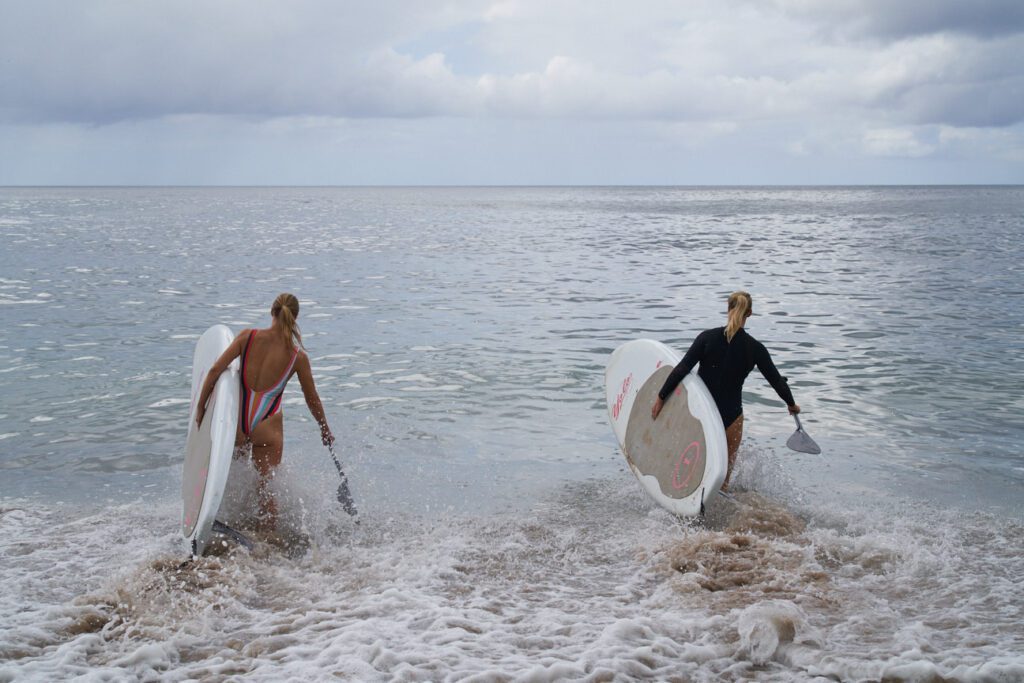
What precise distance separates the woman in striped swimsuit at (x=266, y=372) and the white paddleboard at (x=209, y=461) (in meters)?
0.10

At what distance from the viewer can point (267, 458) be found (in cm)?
674

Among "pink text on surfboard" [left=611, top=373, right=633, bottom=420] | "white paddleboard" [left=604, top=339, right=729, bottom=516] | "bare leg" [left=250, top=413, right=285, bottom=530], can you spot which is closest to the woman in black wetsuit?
"white paddleboard" [left=604, top=339, right=729, bottom=516]

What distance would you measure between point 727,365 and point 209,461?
410 centimetres

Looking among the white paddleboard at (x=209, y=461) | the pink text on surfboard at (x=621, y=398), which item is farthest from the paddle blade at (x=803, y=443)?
the white paddleboard at (x=209, y=461)

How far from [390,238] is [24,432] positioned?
33262 mm

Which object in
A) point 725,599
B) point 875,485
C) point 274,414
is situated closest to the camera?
point 725,599

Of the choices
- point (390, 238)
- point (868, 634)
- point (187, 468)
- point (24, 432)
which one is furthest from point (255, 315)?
point (390, 238)

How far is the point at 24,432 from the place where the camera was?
31.4 feet

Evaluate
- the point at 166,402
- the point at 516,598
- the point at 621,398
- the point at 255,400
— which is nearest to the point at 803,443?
the point at 621,398

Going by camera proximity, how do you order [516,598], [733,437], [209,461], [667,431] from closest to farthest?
[516,598]
[209,461]
[733,437]
[667,431]

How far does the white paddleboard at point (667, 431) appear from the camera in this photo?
22.6ft

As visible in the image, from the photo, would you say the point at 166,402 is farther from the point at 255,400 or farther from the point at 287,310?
the point at 287,310

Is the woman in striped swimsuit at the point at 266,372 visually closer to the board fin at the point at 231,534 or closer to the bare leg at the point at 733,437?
the board fin at the point at 231,534

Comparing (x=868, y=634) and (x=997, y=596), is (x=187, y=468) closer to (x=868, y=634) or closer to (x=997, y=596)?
(x=868, y=634)
